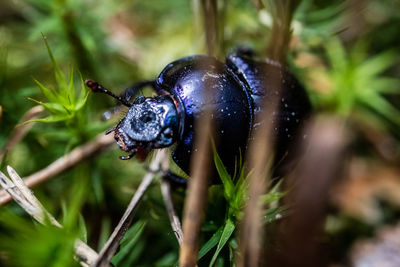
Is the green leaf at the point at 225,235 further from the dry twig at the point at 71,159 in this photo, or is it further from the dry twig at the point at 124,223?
the dry twig at the point at 71,159

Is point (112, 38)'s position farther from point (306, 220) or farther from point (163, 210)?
point (306, 220)

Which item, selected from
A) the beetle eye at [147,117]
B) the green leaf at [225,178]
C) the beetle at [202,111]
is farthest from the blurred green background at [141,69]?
the beetle eye at [147,117]

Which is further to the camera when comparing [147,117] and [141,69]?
[141,69]

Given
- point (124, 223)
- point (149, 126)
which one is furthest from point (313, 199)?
point (124, 223)

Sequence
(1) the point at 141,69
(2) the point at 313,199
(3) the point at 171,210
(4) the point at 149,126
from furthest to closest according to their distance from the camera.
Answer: (1) the point at 141,69
(3) the point at 171,210
(4) the point at 149,126
(2) the point at 313,199

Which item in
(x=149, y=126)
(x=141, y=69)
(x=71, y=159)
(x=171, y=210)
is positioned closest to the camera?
(x=149, y=126)

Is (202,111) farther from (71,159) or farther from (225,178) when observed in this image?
(71,159)

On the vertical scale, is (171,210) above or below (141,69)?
below

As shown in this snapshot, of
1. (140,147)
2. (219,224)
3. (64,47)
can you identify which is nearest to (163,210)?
(219,224)
